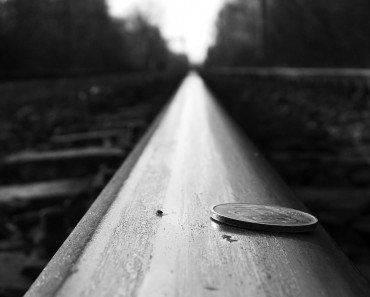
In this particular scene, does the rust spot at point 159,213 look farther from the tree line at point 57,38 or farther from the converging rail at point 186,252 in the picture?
the tree line at point 57,38

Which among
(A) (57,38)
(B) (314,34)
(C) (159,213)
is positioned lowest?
(A) (57,38)

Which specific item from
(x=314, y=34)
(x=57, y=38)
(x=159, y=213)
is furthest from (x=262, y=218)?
(x=57, y=38)

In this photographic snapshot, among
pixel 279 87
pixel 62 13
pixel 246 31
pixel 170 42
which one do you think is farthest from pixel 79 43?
pixel 170 42

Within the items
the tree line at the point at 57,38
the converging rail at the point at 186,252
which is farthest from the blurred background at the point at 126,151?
the tree line at the point at 57,38

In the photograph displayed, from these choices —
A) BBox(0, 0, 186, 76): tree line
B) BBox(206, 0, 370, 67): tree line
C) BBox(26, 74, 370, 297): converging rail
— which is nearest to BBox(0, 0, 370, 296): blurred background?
BBox(26, 74, 370, 297): converging rail

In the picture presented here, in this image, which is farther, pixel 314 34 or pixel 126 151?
pixel 314 34

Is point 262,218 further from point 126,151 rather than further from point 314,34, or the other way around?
point 314,34

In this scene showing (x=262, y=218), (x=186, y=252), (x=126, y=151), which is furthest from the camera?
(x=126, y=151)
